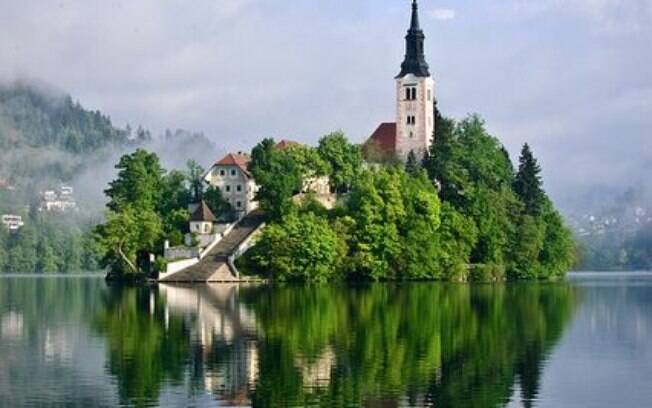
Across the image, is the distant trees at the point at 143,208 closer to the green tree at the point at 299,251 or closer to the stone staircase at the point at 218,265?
the stone staircase at the point at 218,265

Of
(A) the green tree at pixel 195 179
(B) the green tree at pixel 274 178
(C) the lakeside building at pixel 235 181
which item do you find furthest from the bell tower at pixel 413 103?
(B) the green tree at pixel 274 178

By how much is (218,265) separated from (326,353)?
57.5 meters

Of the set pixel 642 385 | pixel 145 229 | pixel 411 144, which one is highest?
pixel 411 144

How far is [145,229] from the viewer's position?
99312 millimetres

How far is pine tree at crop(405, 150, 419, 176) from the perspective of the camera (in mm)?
110812

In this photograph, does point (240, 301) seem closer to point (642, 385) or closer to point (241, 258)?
point (241, 258)

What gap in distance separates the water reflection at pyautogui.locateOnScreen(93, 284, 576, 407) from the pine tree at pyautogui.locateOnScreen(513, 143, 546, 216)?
134 ft

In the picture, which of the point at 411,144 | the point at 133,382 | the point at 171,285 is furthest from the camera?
the point at 411,144

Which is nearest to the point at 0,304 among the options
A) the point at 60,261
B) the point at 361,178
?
the point at 361,178

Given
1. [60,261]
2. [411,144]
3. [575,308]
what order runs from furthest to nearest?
[60,261] < [411,144] < [575,308]

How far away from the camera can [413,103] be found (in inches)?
4806

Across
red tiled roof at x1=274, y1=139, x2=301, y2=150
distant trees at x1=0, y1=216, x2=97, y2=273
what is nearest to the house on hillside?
red tiled roof at x1=274, y1=139, x2=301, y2=150

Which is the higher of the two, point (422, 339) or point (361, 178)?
point (361, 178)

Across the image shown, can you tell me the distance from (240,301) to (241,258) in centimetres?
3014
